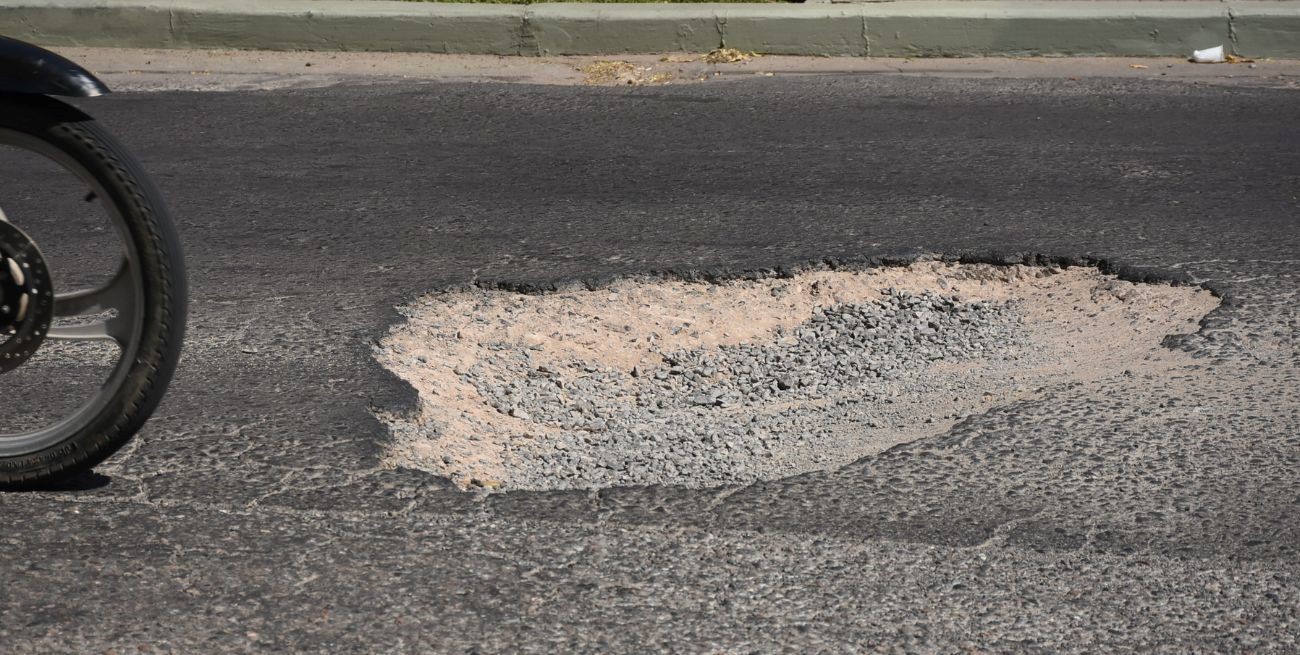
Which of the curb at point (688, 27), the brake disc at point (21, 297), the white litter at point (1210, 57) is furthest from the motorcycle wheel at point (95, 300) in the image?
the white litter at point (1210, 57)

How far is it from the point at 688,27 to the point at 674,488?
658 centimetres

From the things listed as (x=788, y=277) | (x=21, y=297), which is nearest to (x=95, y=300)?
(x=21, y=297)

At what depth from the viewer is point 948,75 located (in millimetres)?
8719

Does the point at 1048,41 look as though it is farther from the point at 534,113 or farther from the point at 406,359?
the point at 406,359

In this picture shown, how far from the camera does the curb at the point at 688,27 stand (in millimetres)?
9289

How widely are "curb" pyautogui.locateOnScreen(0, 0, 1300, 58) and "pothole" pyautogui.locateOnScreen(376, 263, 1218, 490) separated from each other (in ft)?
15.1

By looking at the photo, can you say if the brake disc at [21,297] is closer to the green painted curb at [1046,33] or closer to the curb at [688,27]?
the curb at [688,27]

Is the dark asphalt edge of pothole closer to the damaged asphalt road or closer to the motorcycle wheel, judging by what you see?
the damaged asphalt road

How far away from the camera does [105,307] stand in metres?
3.15

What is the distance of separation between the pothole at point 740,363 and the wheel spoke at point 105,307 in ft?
2.53

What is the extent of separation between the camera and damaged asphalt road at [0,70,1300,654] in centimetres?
270

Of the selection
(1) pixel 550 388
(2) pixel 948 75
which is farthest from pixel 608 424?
(2) pixel 948 75

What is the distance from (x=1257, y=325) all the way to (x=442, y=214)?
3149mm

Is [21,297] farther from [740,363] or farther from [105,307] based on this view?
[740,363]
